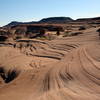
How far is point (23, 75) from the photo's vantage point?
1108cm

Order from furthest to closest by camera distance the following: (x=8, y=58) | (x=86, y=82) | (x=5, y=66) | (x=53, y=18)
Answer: (x=53, y=18) < (x=8, y=58) < (x=5, y=66) < (x=86, y=82)

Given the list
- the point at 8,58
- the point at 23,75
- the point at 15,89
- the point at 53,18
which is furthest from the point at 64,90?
the point at 53,18

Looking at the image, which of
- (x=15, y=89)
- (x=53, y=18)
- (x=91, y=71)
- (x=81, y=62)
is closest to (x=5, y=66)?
(x=15, y=89)

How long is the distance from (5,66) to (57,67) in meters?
4.26

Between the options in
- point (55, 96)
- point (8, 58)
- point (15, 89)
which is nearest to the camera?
point (55, 96)

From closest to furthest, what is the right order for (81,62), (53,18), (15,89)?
1. (15,89)
2. (81,62)
3. (53,18)

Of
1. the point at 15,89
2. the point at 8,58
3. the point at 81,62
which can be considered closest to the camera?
the point at 15,89

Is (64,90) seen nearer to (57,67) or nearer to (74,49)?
(57,67)

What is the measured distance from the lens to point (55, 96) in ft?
24.3

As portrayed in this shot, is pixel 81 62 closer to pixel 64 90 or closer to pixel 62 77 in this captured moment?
pixel 62 77

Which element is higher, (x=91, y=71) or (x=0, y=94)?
(x=91, y=71)

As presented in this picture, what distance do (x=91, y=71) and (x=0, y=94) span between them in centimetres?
407

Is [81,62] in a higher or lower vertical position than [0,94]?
higher

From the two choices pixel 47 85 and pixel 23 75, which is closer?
pixel 47 85
